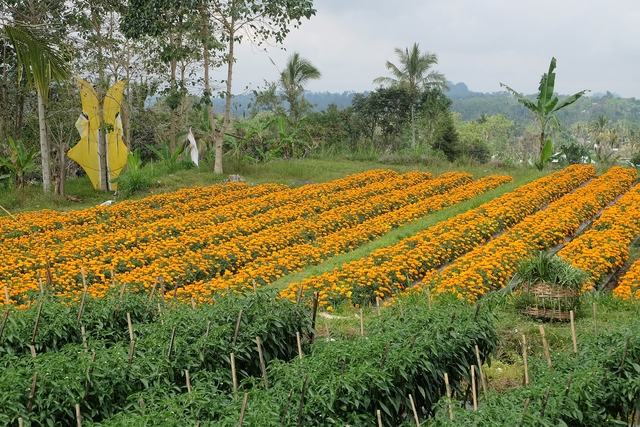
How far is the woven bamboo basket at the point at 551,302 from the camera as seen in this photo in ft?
28.9

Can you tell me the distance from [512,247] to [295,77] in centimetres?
3078

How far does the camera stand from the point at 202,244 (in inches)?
516

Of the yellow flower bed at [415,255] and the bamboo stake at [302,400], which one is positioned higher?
the bamboo stake at [302,400]

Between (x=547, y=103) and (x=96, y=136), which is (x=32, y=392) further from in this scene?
(x=547, y=103)

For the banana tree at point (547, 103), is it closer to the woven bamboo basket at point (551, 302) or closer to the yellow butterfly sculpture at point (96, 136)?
the yellow butterfly sculpture at point (96, 136)

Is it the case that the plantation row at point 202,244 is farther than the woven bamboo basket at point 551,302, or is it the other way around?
the plantation row at point 202,244

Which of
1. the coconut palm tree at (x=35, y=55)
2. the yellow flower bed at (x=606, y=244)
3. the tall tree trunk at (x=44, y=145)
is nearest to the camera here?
the coconut palm tree at (x=35, y=55)

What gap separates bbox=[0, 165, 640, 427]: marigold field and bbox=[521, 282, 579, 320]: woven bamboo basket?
0.15 meters

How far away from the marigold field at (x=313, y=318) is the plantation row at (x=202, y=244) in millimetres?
44

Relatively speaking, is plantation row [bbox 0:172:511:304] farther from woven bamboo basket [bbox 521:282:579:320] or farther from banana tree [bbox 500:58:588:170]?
banana tree [bbox 500:58:588:170]

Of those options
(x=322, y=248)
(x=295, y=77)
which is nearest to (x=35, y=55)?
(x=322, y=248)

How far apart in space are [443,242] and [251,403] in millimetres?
7921

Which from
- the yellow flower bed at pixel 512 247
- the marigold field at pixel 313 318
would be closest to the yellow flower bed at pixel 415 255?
the marigold field at pixel 313 318

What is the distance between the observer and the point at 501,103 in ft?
488
